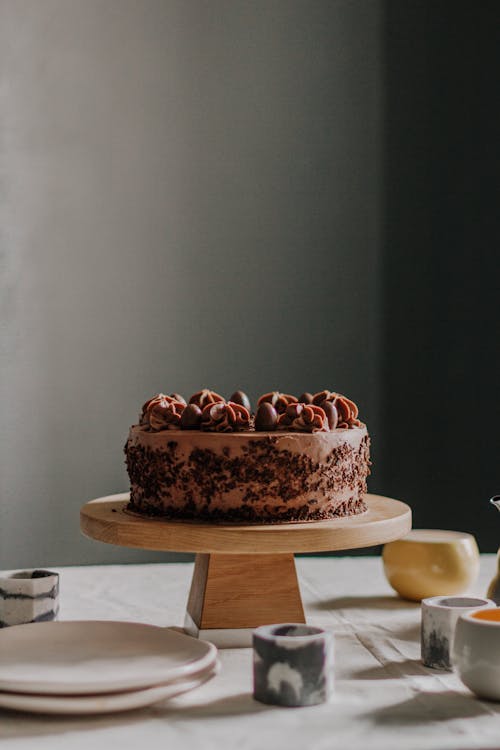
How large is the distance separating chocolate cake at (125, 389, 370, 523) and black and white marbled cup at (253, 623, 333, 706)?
Result: 11.5 inches

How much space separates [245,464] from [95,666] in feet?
1.17

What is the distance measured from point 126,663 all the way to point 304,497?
364 millimetres

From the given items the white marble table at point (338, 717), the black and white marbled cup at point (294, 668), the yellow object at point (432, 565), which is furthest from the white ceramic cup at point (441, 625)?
the yellow object at point (432, 565)

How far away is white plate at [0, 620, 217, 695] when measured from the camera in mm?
914

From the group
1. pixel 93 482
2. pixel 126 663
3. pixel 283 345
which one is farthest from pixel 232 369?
pixel 126 663

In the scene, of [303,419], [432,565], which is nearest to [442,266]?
[432,565]

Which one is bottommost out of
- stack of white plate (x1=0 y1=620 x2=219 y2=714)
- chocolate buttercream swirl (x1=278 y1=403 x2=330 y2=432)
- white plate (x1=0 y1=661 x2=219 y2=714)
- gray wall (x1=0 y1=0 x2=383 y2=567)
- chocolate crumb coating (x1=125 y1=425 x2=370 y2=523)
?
white plate (x1=0 y1=661 x2=219 y2=714)

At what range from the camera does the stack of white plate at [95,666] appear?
91 cm

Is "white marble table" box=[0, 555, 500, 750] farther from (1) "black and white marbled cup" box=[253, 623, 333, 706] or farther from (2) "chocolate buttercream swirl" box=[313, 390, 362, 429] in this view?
(2) "chocolate buttercream swirl" box=[313, 390, 362, 429]

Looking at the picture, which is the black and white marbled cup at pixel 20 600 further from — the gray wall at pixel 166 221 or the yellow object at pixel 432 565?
the gray wall at pixel 166 221

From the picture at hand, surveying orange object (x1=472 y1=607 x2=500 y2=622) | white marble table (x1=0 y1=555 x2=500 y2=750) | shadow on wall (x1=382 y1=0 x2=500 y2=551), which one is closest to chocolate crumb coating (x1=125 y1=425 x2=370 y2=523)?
white marble table (x1=0 y1=555 x2=500 y2=750)

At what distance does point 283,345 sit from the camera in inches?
107

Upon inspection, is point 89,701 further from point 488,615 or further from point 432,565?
point 432,565

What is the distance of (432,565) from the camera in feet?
4.75
